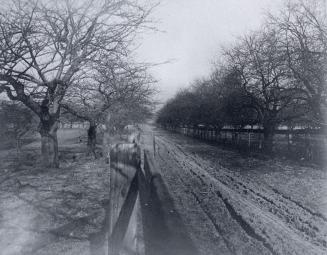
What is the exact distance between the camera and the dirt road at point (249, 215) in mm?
4838

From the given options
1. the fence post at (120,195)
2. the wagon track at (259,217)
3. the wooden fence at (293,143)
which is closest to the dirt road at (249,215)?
the wagon track at (259,217)

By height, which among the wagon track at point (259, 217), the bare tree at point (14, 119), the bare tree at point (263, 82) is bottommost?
the wagon track at point (259, 217)

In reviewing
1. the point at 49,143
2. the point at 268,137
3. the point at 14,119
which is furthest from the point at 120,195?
the point at 268,137

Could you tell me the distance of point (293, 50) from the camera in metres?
17.3

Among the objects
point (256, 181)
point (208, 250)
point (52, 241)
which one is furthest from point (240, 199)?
point (52, 241)

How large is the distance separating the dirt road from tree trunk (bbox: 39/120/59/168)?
3.85m

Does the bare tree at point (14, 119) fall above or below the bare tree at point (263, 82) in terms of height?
below

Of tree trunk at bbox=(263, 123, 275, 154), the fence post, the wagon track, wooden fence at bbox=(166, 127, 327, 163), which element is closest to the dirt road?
the wagon track

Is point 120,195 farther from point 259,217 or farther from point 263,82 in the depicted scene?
point 263,82

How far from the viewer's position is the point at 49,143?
31.8 feet

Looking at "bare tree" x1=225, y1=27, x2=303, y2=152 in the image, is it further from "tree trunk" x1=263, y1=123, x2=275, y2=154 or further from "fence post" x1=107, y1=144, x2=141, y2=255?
"fence post" x1=107, y1=144, x2=141, y2=255

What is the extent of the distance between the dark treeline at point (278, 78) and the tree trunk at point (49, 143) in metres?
12.4

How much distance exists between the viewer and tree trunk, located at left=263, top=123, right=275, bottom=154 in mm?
22031

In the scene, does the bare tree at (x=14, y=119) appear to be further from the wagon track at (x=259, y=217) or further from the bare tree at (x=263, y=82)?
the bare tree at (x=263, y=82)
